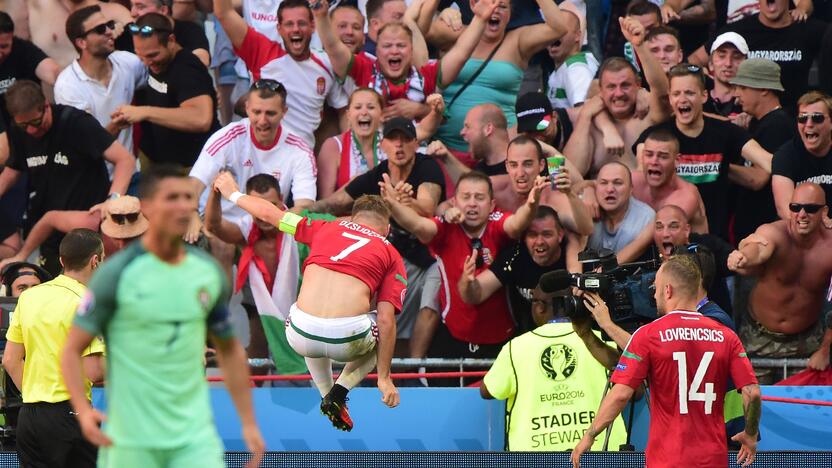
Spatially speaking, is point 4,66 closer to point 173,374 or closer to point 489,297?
point 489,297

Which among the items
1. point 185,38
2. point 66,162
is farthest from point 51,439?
point 185,38

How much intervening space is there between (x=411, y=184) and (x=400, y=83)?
4.33 feet

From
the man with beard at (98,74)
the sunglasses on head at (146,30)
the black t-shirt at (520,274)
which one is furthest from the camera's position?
the man with beard at (98,74)

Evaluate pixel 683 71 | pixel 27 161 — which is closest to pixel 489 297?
pixel 683 71

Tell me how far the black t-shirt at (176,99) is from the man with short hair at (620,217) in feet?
11.6

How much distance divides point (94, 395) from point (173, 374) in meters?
4.65

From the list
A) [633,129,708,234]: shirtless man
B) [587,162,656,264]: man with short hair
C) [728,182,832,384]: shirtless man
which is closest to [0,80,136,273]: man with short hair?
[587,162,656,264]: man with short hair

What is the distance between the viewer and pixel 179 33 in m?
13.1

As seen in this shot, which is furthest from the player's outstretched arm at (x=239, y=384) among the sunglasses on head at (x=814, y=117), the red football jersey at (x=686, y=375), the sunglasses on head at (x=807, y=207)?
the sunglasses on head at (x=814, y=117)

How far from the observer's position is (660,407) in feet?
28.0

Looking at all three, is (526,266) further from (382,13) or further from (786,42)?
(786,42)

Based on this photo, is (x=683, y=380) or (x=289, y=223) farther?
(x=289, y=223)

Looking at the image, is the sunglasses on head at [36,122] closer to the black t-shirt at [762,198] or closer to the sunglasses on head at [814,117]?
the black t-shirt at [762,198]

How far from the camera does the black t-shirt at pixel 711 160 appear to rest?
11.7 m
